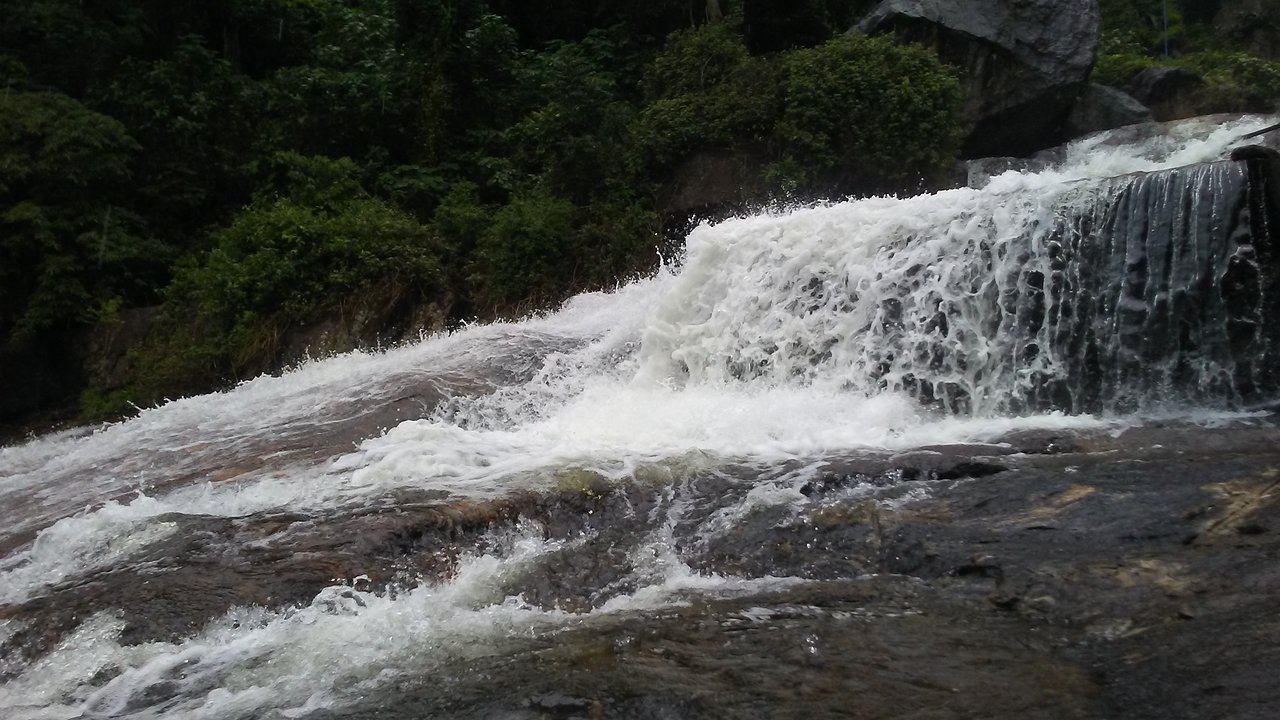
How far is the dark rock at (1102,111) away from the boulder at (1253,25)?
6.06 m

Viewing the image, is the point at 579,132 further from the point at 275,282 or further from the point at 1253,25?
the point at 1253,25

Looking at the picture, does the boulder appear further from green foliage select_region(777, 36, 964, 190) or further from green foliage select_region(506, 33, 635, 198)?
green foliage select_region(506, 33, 635, 198)

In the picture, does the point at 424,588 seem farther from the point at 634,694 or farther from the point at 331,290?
the point at 331,290

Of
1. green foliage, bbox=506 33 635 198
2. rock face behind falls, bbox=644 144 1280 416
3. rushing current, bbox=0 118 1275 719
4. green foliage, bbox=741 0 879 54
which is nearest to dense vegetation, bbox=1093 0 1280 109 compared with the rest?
green foliage, bbox=741 0 879 54

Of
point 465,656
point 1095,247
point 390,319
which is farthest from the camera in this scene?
point 390,319

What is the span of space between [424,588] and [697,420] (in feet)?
9.07

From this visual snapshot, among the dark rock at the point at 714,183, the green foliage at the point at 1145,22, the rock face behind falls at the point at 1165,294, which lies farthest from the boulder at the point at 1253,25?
the rock face behind falls at the point at 1165,294

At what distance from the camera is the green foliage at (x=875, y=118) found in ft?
39.8

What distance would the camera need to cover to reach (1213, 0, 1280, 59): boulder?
1833cm

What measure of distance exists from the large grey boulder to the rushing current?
6.10 metres

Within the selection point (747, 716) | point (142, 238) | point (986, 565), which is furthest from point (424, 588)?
point (142, 238)

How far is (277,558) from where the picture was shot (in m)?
5.04

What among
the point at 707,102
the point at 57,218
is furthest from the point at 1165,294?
the point at 57,218

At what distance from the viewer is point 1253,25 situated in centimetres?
1861
